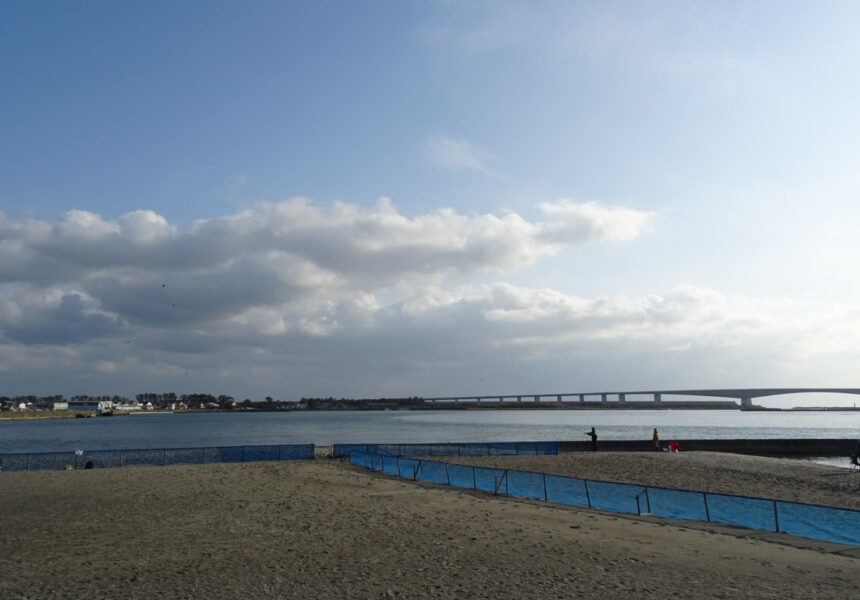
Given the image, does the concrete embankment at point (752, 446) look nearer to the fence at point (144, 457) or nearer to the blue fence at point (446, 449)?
the blue fence at point (446, 449)

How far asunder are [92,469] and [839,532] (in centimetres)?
3675

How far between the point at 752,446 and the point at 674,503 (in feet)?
141

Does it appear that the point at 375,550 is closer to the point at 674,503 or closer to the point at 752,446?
the point at 674,503

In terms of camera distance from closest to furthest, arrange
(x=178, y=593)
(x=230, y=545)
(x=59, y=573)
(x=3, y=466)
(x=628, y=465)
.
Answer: (x=178, y=593)
(x=59, y=573)
(x=230, y=545)
(x=3, y=466)
(x=628, y=465)

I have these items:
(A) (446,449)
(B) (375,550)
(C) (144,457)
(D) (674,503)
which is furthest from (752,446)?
(B) (375,550)

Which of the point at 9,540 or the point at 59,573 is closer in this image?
the point at 59,573

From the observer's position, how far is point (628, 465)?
4044 cm

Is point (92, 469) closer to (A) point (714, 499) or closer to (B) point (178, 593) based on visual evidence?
(B) point (178, 593)

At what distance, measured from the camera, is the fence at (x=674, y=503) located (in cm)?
1638

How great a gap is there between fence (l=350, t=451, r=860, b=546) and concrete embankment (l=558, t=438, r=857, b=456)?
2688 cm

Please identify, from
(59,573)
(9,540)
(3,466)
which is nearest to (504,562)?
(59,573)

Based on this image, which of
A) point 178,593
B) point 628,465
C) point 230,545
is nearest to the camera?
point 178,593

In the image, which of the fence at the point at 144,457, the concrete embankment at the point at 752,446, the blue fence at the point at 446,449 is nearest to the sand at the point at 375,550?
the fence at the point at 144,457

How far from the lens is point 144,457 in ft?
128
